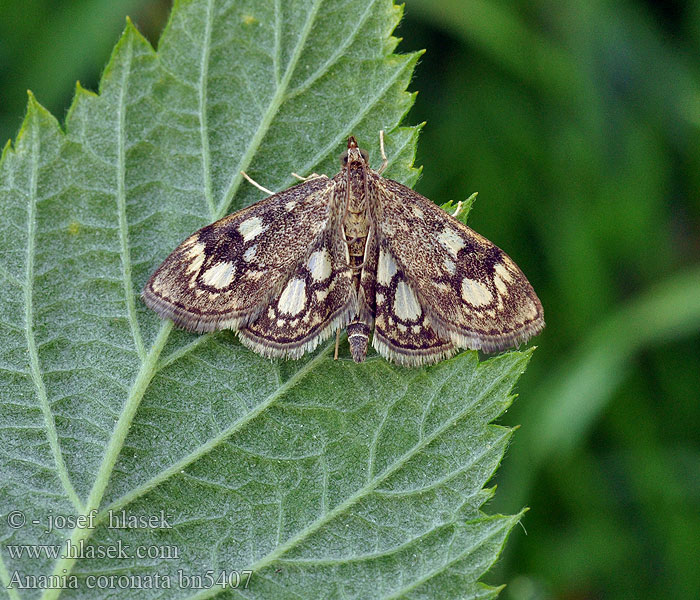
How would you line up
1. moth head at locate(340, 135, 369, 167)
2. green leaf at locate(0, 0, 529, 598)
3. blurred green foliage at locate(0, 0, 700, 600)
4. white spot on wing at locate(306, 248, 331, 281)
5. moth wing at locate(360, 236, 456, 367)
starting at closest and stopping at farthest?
1. green leaf at locate(0, 0, 529, 598)
2. moth wing at locate(360, 236, 456, 367)
3. moth head at locate(340, 135, 369, 167)
4. white spot on wing at locate(306, 248, 331, 281)
5. blurred green foliage at locate(0, 0, 700, 600)

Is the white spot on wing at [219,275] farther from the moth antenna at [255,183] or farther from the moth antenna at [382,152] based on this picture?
the moth antenna at [382,152]

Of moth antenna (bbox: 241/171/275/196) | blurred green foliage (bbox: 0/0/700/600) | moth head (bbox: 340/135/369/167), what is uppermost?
moth head (bbox: 340/135/369/167)

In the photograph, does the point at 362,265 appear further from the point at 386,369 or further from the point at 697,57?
the point at 697,57

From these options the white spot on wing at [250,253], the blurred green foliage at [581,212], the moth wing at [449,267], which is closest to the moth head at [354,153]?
the moth wing at [449,267]

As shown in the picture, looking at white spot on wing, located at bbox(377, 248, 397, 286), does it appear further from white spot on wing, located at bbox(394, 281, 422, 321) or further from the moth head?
the moth head

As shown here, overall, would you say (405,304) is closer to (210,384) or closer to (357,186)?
(357,186)

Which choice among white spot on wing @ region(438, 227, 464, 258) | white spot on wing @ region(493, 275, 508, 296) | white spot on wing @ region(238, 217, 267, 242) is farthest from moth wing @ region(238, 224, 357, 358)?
white spot on wing @ region(493, 275, 508, 296)
